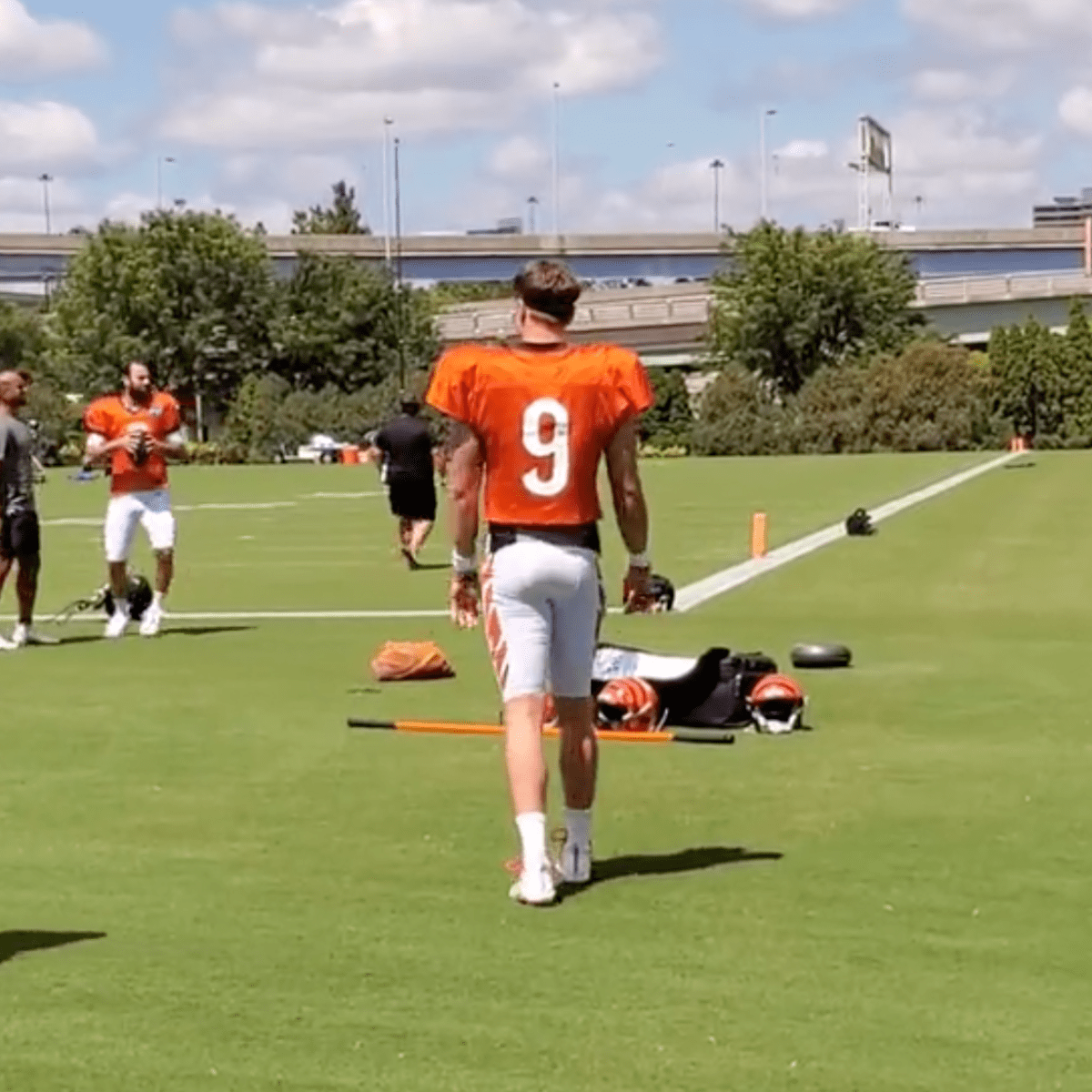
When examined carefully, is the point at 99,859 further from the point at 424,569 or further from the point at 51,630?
the point at 424,569

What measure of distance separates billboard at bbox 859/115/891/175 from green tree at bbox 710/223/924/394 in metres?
46.1

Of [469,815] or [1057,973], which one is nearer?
[1057,973]

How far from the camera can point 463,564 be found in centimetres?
798

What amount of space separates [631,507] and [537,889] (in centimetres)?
131

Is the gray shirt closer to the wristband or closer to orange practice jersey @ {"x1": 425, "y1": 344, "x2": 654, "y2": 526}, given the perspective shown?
the wristband

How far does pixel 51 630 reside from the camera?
17859 millimetres

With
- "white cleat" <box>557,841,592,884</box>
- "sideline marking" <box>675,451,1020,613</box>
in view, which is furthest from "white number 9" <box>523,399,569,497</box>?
"sideline marking" <box>675,451,1020,613</box>

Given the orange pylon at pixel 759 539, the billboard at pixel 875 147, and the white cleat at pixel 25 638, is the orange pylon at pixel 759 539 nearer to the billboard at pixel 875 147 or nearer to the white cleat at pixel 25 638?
the white cleat at pixel 25 638

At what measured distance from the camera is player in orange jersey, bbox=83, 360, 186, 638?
16.7 meters

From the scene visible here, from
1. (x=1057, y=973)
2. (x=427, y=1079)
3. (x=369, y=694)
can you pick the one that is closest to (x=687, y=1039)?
(x=427, y=1079)

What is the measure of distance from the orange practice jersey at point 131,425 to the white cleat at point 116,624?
35.7 inches

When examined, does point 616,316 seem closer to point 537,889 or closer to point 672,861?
point 672,861

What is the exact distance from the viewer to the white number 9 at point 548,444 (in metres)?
7.49

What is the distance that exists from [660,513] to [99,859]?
28255mm
